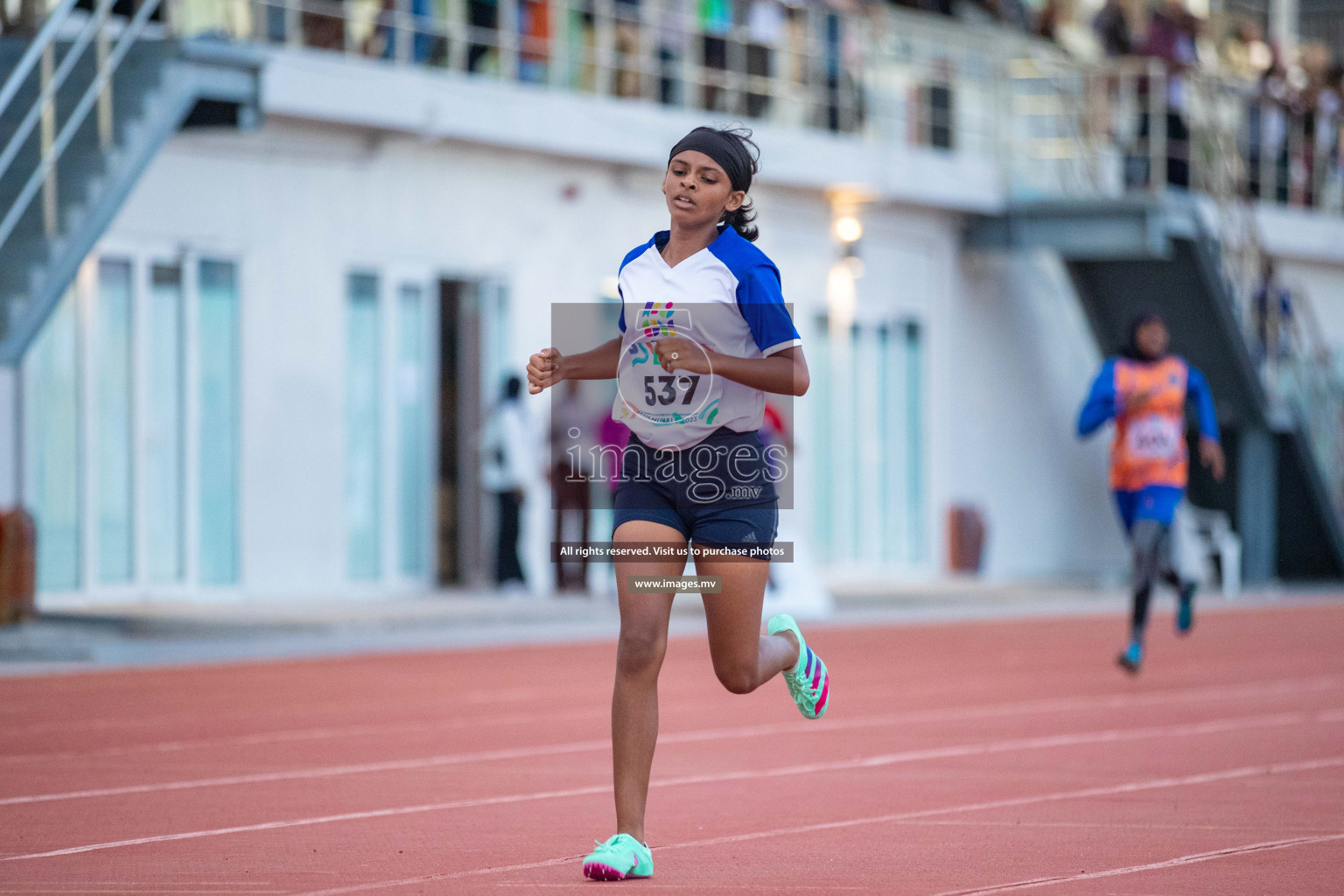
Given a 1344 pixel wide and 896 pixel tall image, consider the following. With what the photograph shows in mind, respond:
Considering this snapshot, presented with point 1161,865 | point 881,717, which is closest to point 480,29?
point 881,717

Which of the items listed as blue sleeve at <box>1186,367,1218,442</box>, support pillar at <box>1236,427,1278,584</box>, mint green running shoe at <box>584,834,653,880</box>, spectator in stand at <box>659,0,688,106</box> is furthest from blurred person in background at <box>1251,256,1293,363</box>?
mint green running shoe at <box>584,834,653,880</box>

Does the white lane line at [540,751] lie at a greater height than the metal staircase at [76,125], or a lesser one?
lesser

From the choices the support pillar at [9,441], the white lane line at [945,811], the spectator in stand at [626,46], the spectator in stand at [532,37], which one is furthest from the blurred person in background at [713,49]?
the white lane line at [945,811]

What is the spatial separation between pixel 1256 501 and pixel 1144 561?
14.8m

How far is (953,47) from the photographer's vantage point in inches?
1112

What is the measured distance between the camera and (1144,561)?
42.1ft

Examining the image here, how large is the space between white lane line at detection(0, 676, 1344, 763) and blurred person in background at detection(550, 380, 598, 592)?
863 centimetres

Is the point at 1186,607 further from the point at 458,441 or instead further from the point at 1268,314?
the point at 1268,314

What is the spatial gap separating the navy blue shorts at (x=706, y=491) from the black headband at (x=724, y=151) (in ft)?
2.33

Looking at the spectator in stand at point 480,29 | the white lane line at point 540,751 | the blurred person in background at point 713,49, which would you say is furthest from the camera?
the blurred person in background at point 713,49

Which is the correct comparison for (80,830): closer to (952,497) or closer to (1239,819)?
(1239,819)

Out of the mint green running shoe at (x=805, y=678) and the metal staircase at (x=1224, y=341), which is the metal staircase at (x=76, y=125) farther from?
the metal staircase at (x=1224, y=341)

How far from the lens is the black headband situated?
589 cm

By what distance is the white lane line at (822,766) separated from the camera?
6.66 meters
